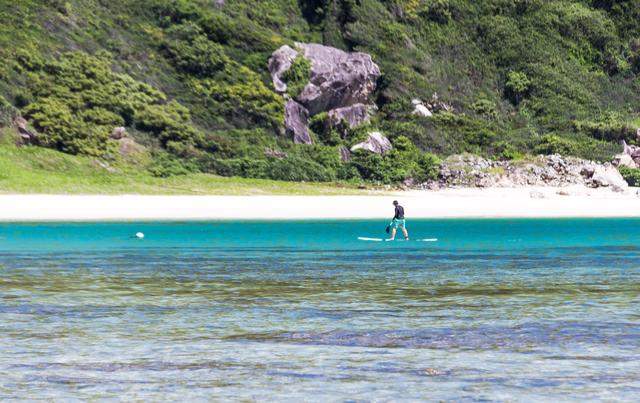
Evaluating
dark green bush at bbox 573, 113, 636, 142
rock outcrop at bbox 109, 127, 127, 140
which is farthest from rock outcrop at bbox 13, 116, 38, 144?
dark green bush at bbox 573, 113, 636, 142

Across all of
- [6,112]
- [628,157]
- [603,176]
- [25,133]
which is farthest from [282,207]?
[628,157]

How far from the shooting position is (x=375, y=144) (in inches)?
4008

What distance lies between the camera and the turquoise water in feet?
36.4

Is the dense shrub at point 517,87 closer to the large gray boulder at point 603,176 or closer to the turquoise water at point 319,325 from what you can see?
the large gray boulder at point 603,176

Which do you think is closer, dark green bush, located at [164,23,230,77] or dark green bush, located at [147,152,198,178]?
dark green bush, located at [147,152,198,178]

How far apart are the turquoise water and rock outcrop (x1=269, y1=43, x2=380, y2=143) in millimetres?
73063

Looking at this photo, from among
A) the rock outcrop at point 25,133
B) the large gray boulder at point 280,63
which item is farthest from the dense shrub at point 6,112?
the large gray boulder at point 280,63

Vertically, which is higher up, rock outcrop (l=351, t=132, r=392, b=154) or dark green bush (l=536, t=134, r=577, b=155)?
dark green bush (l=536, t=134, r=577, b=155)

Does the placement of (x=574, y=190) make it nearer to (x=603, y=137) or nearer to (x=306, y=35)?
(x=603, y=137)

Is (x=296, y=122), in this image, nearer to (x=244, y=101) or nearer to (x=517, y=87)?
(x=244, y=101)

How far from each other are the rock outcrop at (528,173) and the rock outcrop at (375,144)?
626 centimetres

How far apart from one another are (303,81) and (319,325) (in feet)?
298

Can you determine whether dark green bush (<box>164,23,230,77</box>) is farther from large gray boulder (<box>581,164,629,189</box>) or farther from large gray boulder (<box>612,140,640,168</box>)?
large gray boulder (<box>612,140,640,168</box>)

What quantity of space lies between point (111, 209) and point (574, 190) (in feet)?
139
